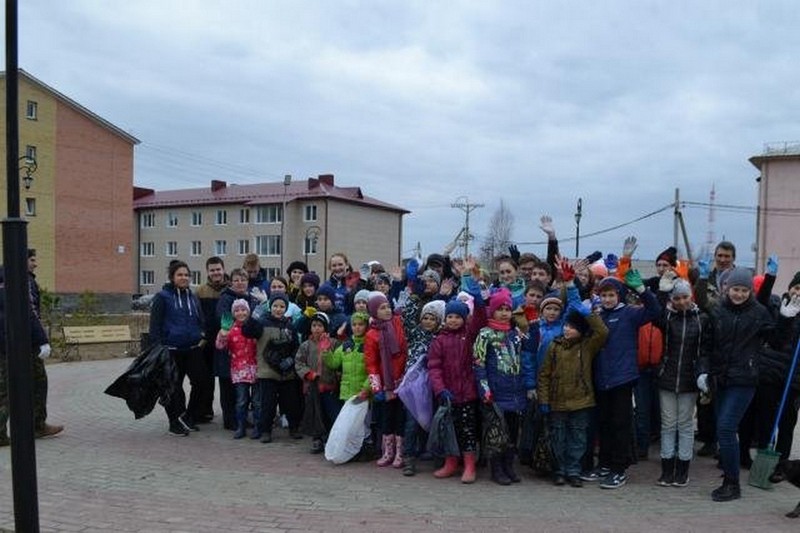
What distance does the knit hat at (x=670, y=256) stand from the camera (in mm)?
6984

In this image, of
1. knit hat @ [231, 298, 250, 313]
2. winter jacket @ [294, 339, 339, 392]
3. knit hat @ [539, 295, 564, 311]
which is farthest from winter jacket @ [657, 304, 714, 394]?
knit hat @ [231, 298, 250, 313]

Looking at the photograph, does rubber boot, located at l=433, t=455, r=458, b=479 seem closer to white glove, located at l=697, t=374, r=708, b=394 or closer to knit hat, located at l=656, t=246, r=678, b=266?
white glove, located at l=697, t=374, r=708, b=394

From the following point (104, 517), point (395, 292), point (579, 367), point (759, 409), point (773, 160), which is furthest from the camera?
point (773, 160)

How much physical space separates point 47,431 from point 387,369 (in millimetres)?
3983

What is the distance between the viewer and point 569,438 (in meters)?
6.13

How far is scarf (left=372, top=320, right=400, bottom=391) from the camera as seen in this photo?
657cm

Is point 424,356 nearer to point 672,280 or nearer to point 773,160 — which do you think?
point 672,280

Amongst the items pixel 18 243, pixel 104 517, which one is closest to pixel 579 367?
pixel 104 517

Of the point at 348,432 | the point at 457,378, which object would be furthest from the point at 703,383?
the point at 348,432

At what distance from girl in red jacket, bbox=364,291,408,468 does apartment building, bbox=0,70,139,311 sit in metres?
41.5

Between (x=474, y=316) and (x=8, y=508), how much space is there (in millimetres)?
4032

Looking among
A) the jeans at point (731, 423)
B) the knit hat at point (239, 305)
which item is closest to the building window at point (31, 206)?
the knit hat at point (239, 305)

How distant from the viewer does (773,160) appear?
1874 inches

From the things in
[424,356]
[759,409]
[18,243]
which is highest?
[18,243]
